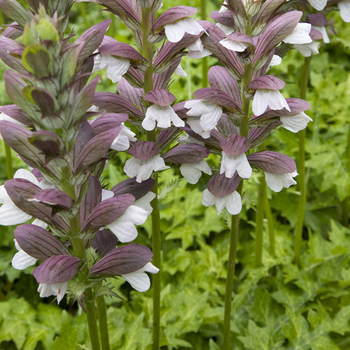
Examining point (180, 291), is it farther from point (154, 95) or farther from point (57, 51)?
point (57, 51)

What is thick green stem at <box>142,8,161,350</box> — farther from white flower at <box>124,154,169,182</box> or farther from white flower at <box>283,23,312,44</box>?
white flower at <box>283,23,312,44</box>

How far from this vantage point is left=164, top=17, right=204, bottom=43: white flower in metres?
1.59

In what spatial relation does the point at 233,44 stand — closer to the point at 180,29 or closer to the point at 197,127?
the point at 180,29

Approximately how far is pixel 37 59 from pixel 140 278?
864 millimetres

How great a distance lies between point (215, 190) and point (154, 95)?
0.50m

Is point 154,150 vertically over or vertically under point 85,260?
over

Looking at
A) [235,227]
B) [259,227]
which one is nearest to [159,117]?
[235,227]

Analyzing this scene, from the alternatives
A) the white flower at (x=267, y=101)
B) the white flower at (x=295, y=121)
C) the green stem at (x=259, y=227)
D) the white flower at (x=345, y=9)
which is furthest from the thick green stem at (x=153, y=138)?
the white flower at (x=345, y=9)

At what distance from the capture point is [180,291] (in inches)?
120

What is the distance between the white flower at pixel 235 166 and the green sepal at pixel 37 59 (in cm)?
83

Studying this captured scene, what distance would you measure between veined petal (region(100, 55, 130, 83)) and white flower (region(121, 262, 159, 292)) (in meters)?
0.75

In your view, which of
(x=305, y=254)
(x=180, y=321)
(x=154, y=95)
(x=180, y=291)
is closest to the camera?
(x=154, y=95)

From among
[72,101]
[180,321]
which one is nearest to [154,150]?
[72,101]

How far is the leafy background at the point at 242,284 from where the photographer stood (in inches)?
109
